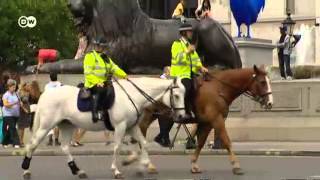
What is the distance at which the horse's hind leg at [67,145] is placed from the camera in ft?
43.9

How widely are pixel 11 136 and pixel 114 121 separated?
9.63 m

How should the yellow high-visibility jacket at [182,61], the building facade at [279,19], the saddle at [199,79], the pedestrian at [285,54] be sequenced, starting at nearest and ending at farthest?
the saddle at [199,79] → the yellow high-visibility jacket at [182,61] → the pedestrian at [285,54] → the building facade at [279,19]

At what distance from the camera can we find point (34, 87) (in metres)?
21.3

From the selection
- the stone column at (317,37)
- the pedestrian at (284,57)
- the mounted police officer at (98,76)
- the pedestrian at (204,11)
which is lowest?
the stone column at (317,37)

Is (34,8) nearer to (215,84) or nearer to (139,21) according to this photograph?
(139,21)

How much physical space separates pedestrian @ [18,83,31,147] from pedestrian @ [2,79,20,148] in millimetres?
184

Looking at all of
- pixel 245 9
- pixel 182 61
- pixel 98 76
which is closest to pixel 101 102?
pixel 98 76

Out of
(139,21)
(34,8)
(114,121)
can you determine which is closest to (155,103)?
(114,121)

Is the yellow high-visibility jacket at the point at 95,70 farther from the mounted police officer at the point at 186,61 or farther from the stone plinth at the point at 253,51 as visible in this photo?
the stone plinth at the point at 253,51

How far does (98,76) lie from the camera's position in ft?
43.0

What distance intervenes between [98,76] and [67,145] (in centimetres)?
137

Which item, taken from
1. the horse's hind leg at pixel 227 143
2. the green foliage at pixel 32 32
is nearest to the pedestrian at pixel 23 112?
the horse's hind leg at pixel 227 143

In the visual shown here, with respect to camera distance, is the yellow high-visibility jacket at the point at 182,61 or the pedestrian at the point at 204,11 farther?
the pedestrian at the point at 204,11

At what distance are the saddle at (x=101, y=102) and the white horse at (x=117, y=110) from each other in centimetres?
7
